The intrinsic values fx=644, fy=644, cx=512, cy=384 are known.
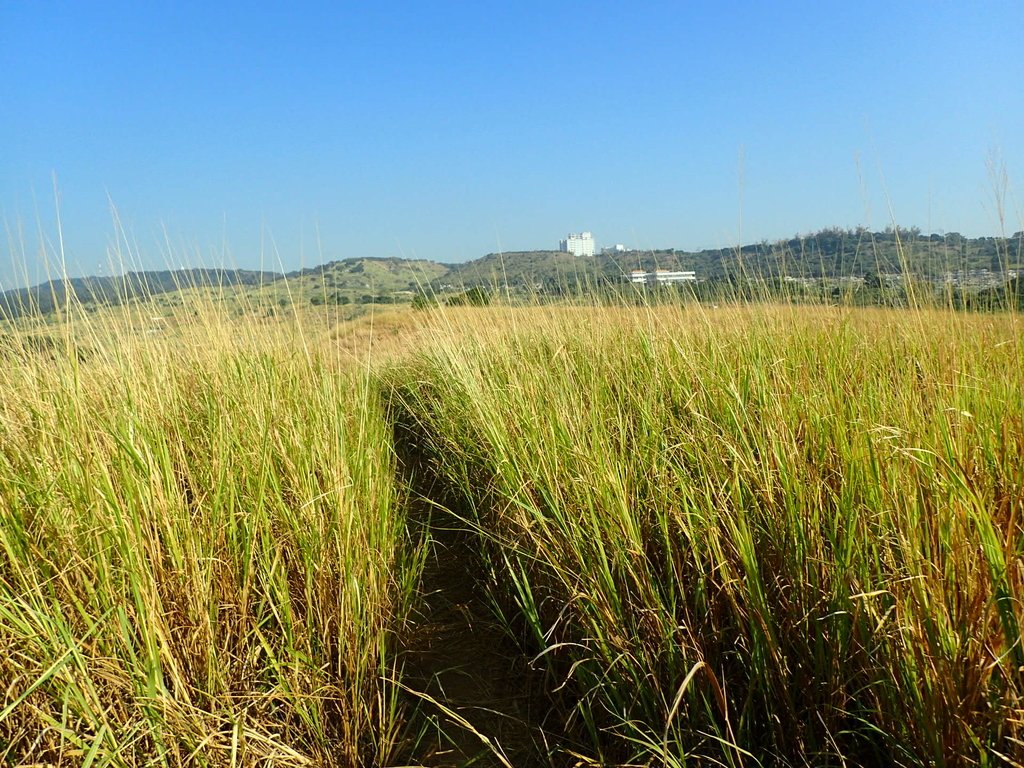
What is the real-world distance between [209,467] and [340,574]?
0.51 metres

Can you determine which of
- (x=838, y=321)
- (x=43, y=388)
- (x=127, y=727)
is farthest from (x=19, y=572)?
(x=838, y=321)

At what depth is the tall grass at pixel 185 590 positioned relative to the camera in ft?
4.15

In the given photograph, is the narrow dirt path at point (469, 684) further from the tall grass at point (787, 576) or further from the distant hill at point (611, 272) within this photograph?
the distant hill at point (611, 272)

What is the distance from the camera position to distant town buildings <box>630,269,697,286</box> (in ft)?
14.9

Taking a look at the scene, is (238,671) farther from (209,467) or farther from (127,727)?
(209,467)

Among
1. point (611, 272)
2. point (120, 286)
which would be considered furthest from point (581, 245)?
point (120, 286)

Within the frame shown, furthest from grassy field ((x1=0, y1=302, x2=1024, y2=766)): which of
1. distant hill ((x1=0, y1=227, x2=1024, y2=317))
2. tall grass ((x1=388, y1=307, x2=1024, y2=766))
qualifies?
distant hill ((x1=0, y1=227, x2=1024, y2=317))

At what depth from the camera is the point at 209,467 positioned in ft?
6.16

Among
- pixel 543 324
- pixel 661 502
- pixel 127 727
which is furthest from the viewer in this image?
pixel 543 324

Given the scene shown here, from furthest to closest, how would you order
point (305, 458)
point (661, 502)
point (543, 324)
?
1. point (543, 324)
2. point (305, 458)
3. point (661, 502)

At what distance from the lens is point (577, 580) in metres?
1.56

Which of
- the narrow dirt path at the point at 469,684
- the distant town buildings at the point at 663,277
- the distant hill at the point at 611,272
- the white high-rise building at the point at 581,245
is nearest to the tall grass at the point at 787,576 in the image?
the narrow dirt path at the point at 469,684

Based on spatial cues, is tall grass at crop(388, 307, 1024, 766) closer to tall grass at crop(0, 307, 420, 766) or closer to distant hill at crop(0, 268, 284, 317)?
tall grass at crop(0, 307, 420, 766)

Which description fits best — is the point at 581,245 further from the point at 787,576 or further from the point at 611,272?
the point at 787,576
